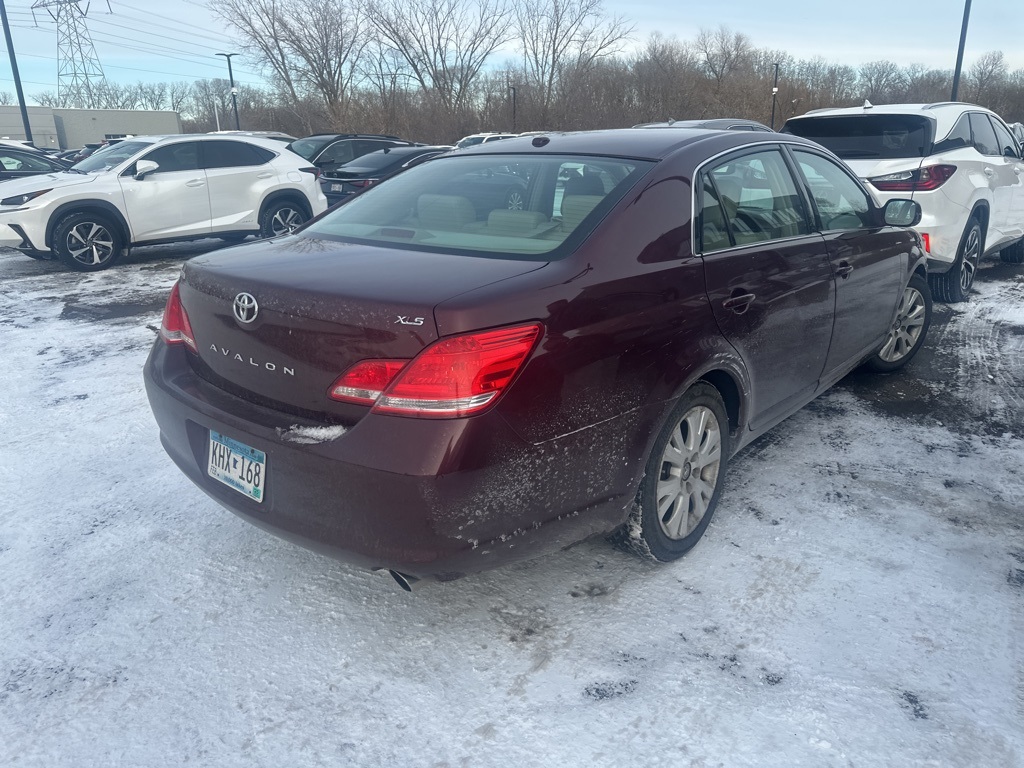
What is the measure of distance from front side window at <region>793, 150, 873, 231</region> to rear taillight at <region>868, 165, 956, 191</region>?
2.63 m

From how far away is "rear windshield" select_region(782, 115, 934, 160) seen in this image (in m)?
6.77

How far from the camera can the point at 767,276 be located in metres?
3.22

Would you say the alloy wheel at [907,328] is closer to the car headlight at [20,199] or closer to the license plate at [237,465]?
the license plate at [237,465]

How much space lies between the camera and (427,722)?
2.22m

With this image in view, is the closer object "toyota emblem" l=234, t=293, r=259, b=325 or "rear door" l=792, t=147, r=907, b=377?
"toyota emblem" l=234, t=293, r=259, b=325

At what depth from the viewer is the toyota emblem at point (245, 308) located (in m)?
2.40

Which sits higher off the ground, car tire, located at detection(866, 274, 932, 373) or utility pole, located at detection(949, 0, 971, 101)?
utility pole, located at detection(949, 0, 971, 101)

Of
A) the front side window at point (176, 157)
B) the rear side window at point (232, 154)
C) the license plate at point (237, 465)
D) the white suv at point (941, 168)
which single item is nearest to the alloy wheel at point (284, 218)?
the rear side window at point (232, 154)

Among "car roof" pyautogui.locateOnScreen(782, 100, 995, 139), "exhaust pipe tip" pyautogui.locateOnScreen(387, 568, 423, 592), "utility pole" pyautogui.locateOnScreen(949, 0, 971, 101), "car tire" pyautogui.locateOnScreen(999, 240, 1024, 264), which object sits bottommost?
"car tire" pyautogui.locateOnScreen(999, 240, 1024, 264)

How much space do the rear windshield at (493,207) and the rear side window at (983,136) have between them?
19.9 feet

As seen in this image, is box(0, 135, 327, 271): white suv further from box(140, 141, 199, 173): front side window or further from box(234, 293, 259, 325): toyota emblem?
box(234, 293, 259, 325): toyota emblem

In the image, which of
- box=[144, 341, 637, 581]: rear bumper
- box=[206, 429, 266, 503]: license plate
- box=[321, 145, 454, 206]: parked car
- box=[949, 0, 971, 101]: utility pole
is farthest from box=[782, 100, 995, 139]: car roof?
box=[949, 0, 971, 101]: utility pole

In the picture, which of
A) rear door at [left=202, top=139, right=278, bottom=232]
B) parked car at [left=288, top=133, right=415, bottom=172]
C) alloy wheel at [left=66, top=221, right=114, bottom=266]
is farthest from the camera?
parked car at [left=288, top=133, right=415, bottom=172]

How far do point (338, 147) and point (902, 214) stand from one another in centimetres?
1290
